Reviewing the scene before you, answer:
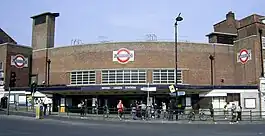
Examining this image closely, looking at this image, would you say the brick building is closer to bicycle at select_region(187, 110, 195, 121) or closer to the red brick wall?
the red brick wall

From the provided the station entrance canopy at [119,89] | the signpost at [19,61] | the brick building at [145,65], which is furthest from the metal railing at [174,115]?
the signpost at [19,61]

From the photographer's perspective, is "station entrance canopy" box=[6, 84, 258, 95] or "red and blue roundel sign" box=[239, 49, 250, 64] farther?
"red and blue roundel sign" box=[239, 49, 250, 64]

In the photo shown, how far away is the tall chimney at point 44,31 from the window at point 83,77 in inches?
362

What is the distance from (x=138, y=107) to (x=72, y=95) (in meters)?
18.3

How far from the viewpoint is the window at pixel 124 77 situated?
4741 cm

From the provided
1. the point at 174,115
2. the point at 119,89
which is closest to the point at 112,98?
the point at 119,89

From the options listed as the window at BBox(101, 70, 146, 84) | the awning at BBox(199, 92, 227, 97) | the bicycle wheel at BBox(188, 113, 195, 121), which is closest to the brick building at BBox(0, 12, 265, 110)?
the window at BBox(101, 70, 146, 84)

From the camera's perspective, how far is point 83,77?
49.7 metres

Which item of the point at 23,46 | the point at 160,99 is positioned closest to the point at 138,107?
the point at 160,99

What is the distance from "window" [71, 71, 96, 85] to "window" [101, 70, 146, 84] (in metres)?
1.66

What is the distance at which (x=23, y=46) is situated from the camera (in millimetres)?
56250

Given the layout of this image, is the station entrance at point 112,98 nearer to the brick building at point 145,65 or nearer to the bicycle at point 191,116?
the brick building at point 145,65

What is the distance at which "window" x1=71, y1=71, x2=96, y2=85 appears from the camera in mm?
48987

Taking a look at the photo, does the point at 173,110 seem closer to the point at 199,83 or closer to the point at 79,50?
the point at 199,83
